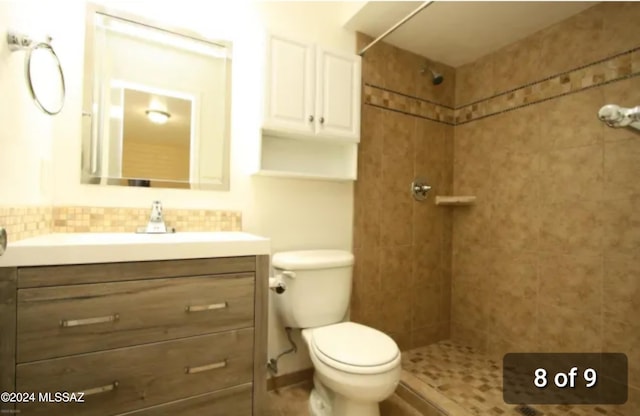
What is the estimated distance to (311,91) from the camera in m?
1.50

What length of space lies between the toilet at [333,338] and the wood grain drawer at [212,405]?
12.9 inches

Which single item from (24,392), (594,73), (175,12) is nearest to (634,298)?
(594,73)

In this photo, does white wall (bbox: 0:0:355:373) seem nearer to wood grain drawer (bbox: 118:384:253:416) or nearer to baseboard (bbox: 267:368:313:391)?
baseboard (bbox: 267:368:313:391)

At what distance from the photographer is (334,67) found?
5.13ft

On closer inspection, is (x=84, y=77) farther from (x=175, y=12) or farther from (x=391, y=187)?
(x=391, y=187)

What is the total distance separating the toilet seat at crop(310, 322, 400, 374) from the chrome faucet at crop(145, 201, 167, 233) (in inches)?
33.0

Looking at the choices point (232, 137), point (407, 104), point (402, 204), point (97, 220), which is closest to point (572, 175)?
point (402, 204)

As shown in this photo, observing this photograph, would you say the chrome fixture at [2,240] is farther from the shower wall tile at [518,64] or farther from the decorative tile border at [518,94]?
the shower wall tile at [518,64]

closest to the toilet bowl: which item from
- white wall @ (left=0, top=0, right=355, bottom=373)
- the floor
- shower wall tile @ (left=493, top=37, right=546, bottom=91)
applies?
the floor

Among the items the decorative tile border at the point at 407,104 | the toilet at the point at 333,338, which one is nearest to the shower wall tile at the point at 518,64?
the decorative tile border at the point at 407,104

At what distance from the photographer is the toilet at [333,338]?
111cm

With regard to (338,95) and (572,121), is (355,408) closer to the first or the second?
(338,95)

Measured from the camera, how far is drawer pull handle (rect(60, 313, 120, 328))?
802 millimetres

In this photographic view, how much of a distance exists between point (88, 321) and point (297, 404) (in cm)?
111
